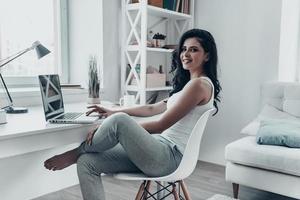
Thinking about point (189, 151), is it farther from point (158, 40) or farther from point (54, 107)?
point (158, 40)

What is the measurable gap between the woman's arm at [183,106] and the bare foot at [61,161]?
14.9 inches

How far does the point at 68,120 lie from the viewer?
1648 mm

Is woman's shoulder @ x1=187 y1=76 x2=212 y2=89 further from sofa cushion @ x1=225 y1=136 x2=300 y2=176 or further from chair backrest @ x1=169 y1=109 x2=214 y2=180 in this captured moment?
sofa cushion @ x1=225 y1=136 x2=300 y2=176

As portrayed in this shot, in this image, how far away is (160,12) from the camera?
2.94 meters

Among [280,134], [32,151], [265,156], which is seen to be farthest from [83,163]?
[280,134]

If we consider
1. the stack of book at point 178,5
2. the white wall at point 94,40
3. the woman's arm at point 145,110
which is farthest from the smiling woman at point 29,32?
the woman's arm at point 145,110

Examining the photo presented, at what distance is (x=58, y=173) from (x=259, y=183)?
1523 mm

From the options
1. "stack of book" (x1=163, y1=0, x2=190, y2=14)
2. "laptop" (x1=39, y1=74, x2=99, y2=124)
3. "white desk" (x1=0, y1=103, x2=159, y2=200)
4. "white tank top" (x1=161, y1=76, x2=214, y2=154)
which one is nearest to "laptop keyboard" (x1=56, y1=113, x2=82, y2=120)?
"laptop" (x1=39, y1=74, x2=99, y2=124)

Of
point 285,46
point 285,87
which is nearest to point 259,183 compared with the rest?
point 285,87

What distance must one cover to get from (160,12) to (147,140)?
171 centimetres

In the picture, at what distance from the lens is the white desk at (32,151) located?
1.42 metres

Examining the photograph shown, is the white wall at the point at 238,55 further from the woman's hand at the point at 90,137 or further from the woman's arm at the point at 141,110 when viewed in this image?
the woman's hand at the point at 90,137

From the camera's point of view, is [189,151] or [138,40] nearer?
[189,151]

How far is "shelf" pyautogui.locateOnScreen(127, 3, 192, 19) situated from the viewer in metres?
2.76
